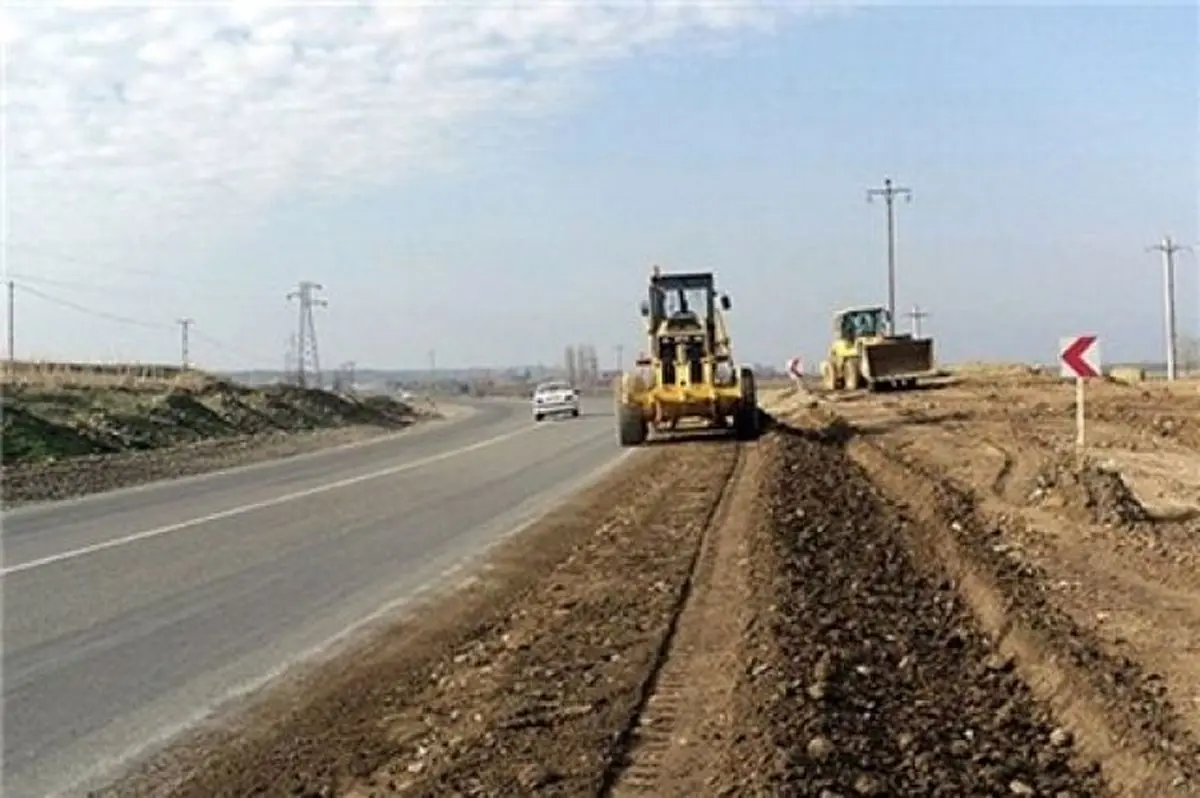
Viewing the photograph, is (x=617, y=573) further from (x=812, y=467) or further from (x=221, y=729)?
(x=812, y=467)

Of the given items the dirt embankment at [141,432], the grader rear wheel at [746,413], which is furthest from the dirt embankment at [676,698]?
the grader rear wheel at [746,413]

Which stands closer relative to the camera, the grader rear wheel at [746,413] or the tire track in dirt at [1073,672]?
the tire track in dirt at [1073,672]

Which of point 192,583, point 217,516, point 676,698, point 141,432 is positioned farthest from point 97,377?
point 676,698

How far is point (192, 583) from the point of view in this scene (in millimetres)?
13297

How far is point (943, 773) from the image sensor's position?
6.43 meters

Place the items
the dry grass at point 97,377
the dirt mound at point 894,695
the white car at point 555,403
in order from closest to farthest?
the dirt mound at point 894,695
the dry grass at point 97,377
the white car at point 555,403

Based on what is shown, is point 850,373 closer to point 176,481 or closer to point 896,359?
point 896,359

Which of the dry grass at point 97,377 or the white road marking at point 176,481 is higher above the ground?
the dry grass at point 97,377

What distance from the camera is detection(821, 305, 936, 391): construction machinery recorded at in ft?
173

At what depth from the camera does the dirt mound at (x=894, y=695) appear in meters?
6.39

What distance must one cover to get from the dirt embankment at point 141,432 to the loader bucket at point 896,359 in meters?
17.8

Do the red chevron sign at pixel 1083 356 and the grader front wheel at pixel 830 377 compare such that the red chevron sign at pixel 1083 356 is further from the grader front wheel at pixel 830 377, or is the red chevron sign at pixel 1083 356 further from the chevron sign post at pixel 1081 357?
the grader front wheel at pixel 830 377

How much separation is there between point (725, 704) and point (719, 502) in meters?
10.8

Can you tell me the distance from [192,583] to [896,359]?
41987 millimetres
